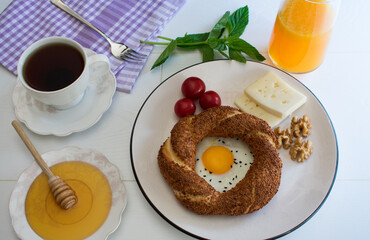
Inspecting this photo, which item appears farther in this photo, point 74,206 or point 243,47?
point 243,47

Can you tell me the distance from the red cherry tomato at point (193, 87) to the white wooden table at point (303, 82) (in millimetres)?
168

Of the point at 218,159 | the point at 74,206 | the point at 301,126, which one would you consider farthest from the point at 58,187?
the point at 301,126

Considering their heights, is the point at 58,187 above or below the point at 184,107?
below

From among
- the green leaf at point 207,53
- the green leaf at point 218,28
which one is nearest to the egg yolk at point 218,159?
the green leaf at point 207,53

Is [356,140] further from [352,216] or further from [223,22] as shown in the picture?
[223,22]

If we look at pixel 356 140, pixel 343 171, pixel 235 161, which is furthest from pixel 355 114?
pixel 235 161

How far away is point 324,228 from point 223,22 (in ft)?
3.08

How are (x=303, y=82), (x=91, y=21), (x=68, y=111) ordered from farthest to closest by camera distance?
(x=91, y=21) < (x=303, y=82) < (x=68, y=111)

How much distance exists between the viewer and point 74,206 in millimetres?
1162

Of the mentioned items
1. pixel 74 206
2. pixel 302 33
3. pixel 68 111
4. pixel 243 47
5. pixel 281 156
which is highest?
pixel 302 33

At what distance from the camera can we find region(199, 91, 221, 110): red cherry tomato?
1.34 meters

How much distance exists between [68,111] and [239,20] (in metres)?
0.85

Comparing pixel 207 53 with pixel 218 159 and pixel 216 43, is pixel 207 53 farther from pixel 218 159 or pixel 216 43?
pixel 218 159

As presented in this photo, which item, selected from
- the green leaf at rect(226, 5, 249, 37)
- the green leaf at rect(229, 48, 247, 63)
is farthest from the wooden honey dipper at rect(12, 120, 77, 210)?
the green leaf at rect(226, 5, 249, 37)
